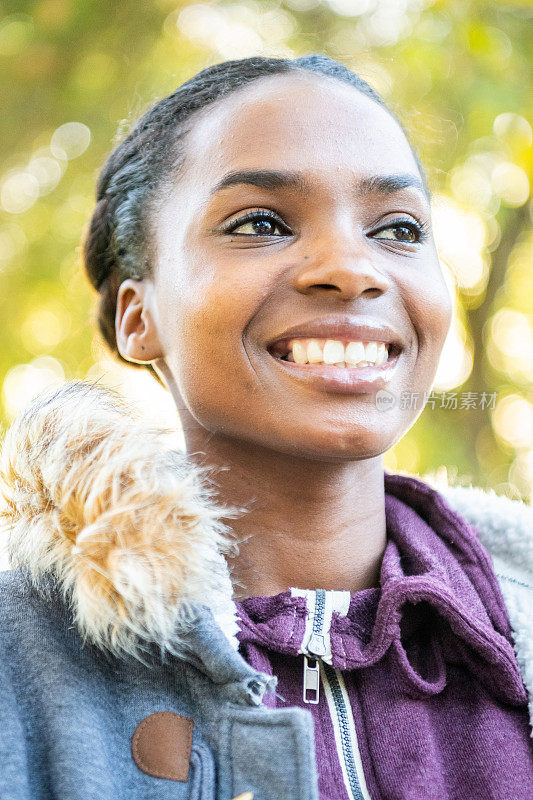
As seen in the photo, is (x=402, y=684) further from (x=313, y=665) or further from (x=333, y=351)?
(x=333, y=351)

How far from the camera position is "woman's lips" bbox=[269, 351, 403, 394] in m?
1.50

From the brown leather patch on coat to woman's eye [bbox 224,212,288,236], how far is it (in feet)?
2.79

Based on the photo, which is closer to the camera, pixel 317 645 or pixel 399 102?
pixel 317 645

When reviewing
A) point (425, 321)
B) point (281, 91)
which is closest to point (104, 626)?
point (425, 321)

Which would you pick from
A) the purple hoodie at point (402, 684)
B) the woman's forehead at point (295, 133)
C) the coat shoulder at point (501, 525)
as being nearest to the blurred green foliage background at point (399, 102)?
the coat shoulder at point (501, 525)

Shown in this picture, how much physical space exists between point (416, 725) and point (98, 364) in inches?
51.0

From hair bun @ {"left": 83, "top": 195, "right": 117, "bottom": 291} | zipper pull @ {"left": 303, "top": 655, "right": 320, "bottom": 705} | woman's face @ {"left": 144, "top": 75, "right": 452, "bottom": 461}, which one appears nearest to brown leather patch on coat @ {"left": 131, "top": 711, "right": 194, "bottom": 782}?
zipper pull @ {"left": 303, "top": 655, "right": 320, "bottom": 705}

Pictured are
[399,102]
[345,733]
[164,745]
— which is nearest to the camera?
[164,745]

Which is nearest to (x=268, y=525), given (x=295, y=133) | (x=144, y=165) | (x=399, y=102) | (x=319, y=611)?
(x=319, y=611)

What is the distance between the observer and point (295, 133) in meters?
1.59

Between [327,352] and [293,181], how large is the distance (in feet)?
1.06

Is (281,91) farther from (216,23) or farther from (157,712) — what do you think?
(216,23)

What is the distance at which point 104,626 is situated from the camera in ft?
4.30

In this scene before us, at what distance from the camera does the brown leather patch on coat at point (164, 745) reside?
1263mm
